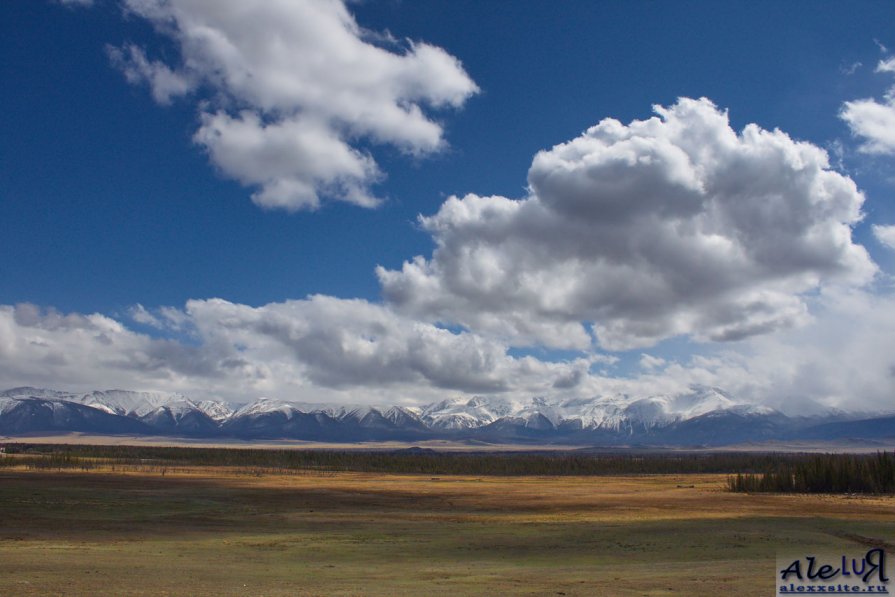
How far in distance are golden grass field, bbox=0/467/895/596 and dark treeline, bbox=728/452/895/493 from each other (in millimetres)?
15317

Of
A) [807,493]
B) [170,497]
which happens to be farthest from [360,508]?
[807,493]

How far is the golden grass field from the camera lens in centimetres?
2839

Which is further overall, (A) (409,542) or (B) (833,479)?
(B) (833,479)

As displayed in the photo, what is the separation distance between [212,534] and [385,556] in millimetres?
18348

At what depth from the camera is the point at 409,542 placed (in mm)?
47406

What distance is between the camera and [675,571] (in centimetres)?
3175

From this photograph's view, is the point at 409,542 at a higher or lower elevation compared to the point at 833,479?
higher

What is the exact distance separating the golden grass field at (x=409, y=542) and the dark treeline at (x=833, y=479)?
15317 mm

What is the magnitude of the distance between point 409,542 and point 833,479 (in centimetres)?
8776

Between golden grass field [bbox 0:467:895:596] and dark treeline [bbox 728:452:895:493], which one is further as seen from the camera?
dark treeline [bbox 728:452:895:493]

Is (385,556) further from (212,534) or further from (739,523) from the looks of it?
(739,523)

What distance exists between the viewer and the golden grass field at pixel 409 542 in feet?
93.1

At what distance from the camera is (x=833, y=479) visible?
4358 inches

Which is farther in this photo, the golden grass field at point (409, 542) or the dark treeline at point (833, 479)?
the dark treeline at point (833, 479)
